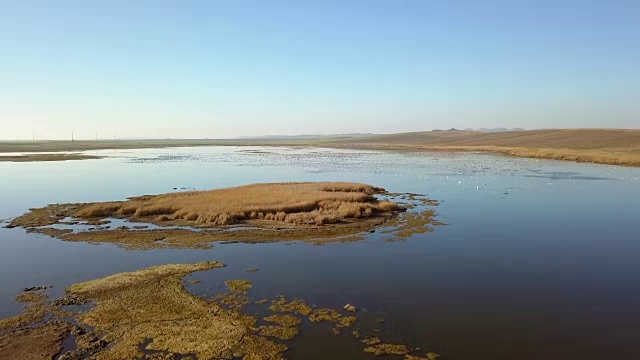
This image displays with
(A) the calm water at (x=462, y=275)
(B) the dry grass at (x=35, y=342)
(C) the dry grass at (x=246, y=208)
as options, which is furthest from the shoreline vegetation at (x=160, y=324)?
(C) the dry grass at (x=246, y=208)

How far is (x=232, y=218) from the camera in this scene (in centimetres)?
2702

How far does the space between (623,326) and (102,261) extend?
18.5 m

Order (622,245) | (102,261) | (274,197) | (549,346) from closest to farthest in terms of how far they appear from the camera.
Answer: (549,346)
(102,261)
(622,245)
(274,197)

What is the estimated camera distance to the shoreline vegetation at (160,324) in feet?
36.1

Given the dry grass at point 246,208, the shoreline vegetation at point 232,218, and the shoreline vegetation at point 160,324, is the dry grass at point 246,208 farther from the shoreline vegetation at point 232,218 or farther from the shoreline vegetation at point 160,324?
the shoreline vegetation at point 160,324

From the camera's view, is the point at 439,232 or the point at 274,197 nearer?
the point at 439,232

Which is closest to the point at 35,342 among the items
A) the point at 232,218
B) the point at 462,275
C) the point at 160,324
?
the point at 160,324

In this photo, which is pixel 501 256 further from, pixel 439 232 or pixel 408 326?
pixel 408 326

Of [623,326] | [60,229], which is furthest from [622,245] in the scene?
[60,229]

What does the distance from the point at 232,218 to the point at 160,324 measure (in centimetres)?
1459

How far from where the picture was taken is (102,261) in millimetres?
19094

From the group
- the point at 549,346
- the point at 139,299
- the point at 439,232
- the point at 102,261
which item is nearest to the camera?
the point at 549,346

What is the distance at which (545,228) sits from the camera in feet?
81.4

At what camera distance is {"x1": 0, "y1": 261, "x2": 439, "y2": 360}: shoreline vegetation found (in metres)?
11.0
